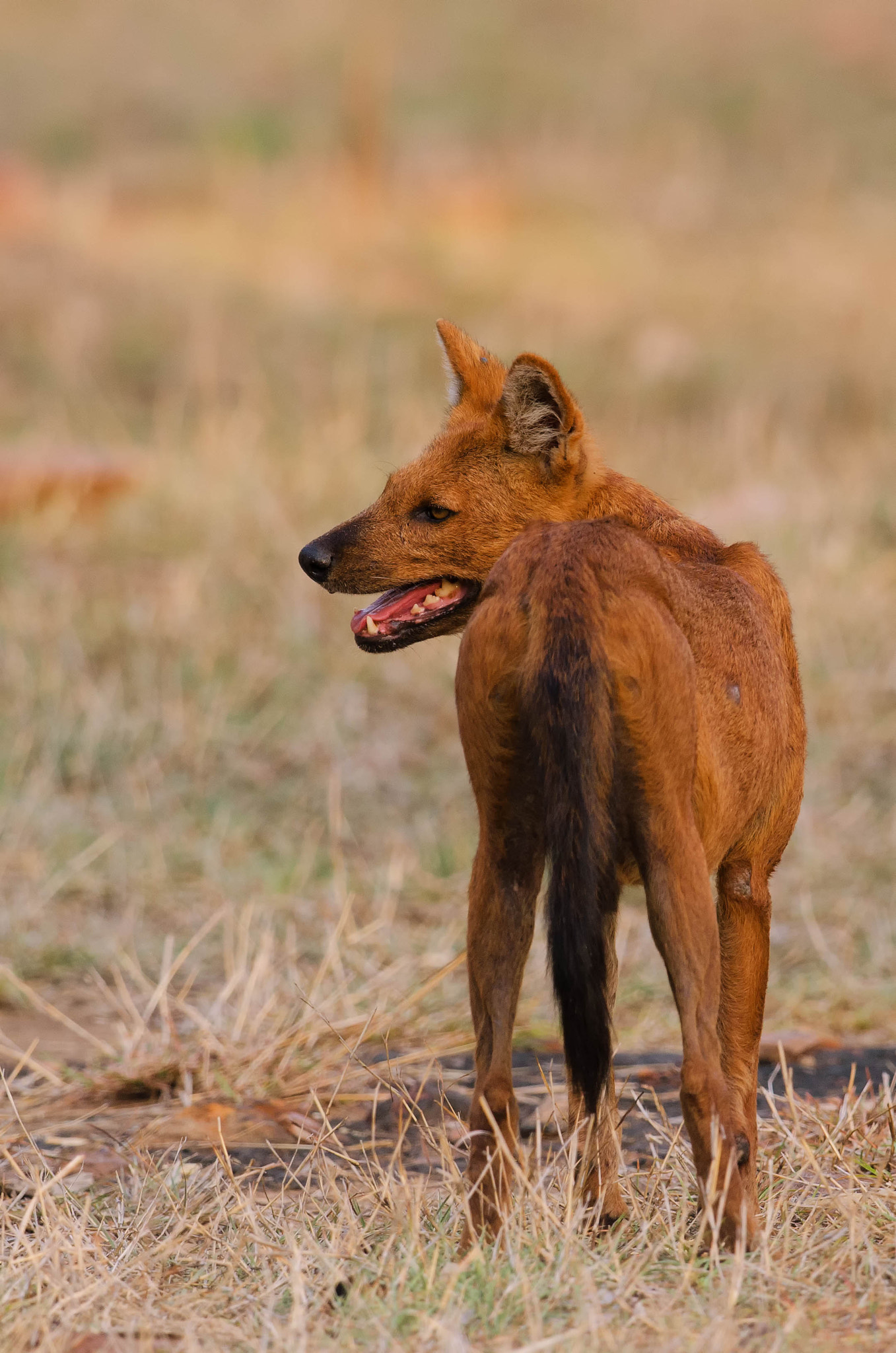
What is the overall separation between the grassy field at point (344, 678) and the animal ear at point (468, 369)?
149cm

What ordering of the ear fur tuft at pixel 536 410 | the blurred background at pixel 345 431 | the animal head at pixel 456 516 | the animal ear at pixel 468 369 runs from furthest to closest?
the blurred background at pixel 345 431 < the animal ear at pixel 468 369 < the animal head at pixel 456 516 < the ear fur tuft at pixel 536 410

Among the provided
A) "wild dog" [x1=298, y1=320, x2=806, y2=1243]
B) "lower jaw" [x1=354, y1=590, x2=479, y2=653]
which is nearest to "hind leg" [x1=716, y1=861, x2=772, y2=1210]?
"wild dog" [x1=298, y1=320, x2=806, y2=1243]

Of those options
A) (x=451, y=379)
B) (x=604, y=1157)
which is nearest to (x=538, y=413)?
(x=451, y=379)

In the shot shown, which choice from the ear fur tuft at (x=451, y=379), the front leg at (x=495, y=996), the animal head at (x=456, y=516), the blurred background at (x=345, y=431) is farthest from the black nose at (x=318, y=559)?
the blurred background at (x=345, y=431)

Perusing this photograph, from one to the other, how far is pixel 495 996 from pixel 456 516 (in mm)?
1061

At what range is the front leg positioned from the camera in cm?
263

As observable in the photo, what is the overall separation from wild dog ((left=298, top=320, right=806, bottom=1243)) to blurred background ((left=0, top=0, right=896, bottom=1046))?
5.33ft

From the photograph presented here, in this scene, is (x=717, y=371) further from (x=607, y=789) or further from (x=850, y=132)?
(x=850, y=132)

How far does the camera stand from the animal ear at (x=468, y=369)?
3637 mm

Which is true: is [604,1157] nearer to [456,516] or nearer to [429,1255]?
[429,1255]

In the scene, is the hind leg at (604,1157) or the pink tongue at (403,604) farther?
the pink tongue at (403,604)

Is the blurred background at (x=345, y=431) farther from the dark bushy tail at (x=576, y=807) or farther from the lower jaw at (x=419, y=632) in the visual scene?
the dark bushy tail at (x=576, y=807)

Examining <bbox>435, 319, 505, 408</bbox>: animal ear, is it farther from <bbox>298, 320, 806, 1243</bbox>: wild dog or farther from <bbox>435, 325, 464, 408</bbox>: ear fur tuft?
<bbox>298, 320, 806, 1243</bbox>: wild dog

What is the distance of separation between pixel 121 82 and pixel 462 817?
2496cm
